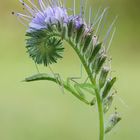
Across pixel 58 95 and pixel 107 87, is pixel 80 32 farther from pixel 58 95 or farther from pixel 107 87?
pixel 58 95

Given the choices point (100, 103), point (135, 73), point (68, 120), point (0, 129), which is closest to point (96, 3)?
point (135, 73)

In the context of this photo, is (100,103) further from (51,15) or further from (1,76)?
(1,76)

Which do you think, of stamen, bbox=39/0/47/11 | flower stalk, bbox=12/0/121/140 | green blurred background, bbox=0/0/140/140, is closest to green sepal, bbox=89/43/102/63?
flower stalk, bbox=12/0/121/140

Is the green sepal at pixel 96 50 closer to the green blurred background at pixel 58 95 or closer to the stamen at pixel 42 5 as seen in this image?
the stamen at pixel 42 5

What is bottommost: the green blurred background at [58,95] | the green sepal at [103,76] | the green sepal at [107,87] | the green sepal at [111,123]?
the green sepal at [111,123]

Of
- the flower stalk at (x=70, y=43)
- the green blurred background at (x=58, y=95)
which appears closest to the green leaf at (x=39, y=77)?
the flower stalk at (x=70, y=43)

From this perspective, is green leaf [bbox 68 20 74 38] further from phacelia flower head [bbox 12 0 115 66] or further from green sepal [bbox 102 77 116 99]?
green sepal [bbox 102 77 116 99]
